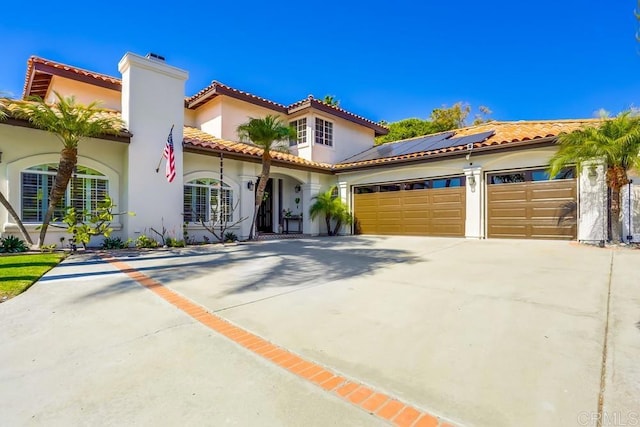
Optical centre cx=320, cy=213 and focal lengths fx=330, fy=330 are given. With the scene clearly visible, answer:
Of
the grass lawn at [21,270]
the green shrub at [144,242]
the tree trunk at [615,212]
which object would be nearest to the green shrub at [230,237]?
the green shrub at [144,242]

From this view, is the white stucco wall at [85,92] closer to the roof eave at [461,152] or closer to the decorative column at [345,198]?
the roof eave at [461,152]

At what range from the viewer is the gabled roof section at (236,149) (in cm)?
1225

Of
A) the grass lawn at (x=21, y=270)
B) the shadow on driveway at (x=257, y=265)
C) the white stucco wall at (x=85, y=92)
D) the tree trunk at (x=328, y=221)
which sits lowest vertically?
the shadow on driveway at (x=257, y=265)

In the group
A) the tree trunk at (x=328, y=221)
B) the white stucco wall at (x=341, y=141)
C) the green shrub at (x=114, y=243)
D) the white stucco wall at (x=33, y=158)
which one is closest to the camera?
the white stucco wall at (x=33, y=158)

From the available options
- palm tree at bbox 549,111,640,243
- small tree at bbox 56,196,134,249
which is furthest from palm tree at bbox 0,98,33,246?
palm tree at bbox 549,111,640,243

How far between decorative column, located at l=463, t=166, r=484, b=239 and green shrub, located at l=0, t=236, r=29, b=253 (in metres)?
14.5

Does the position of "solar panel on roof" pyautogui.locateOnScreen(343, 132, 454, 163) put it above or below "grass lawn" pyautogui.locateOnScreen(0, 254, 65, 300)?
above

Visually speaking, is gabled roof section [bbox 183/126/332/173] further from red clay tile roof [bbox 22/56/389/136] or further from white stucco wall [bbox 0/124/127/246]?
white stucco wall [bbox 0/124/127/246]

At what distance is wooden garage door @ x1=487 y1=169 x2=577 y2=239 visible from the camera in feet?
36.7

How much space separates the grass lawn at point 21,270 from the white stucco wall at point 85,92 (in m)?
7.62

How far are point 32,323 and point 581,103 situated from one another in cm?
2511

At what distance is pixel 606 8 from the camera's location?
10641 millimetres

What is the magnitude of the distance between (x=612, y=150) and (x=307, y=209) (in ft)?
38.3

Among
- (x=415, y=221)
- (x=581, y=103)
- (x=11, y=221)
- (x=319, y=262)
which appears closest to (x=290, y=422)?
(x=319, y=262)
